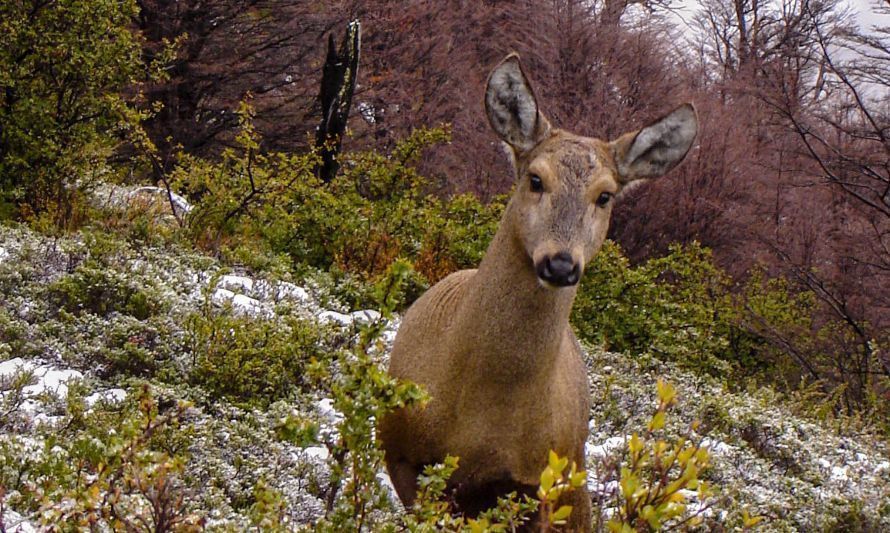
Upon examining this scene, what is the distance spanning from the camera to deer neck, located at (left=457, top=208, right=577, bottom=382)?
4.09 meters

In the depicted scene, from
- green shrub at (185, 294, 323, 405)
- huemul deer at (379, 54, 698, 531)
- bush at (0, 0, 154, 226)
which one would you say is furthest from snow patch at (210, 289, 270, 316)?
huemul deer at (379, 54, 698, 531)

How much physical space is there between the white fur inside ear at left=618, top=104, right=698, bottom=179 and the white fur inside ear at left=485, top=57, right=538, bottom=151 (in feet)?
1.48

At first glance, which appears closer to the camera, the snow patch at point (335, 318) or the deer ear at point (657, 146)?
the deer ear at point (657, 146)

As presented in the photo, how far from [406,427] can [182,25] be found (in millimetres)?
17579

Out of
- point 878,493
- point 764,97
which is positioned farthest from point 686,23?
point 878,493

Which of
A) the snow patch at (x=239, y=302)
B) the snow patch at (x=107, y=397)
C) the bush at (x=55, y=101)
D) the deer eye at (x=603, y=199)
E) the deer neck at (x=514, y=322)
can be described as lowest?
the snow patch at (x=107, y=397)

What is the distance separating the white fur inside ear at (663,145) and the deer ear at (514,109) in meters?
0.41

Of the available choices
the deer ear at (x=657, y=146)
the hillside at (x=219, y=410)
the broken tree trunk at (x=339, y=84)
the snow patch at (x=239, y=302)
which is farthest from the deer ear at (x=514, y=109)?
the broken tree trunk at (x=339, y=84)

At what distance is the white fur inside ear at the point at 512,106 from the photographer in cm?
439

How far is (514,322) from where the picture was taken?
4.11 m

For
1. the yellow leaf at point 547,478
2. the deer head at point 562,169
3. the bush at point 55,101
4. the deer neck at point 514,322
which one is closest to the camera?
the yellow leaf at point 547,478

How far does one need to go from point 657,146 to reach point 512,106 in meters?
0.68

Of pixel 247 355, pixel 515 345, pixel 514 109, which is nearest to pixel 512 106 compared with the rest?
pixel 514 109

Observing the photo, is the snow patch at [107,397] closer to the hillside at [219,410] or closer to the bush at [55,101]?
the hillside at [219,410]
